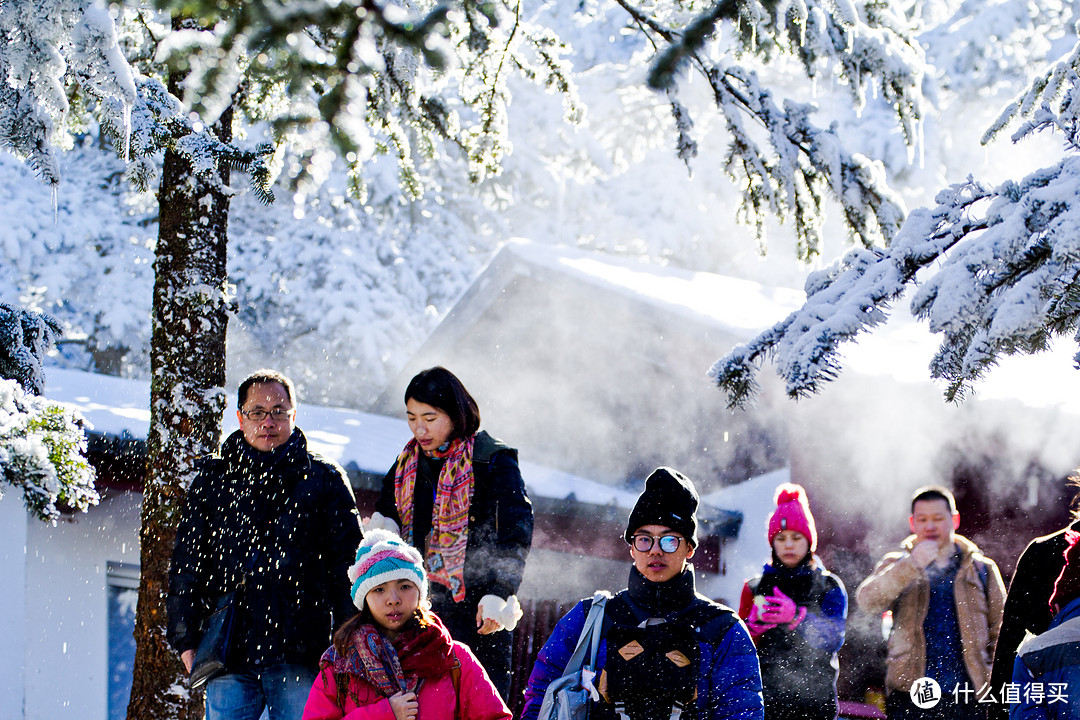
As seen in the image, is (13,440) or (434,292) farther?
(434,292)

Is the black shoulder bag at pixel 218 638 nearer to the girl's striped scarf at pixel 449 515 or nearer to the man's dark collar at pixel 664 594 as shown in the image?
the girl's striped scarf at pixel 449 515

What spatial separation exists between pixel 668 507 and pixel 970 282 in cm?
127

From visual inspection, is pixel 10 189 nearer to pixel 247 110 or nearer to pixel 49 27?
pixel 247 110

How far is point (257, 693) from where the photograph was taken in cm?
432

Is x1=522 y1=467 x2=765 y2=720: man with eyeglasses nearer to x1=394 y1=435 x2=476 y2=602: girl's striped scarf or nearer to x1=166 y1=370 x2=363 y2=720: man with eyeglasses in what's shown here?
x1=394 y1=435 x2=476 y2=602: girl's striped scarf

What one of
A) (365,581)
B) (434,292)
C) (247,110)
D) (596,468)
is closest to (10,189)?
(434,292)

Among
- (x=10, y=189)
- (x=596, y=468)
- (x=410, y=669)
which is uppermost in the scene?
(x=10, y=189)

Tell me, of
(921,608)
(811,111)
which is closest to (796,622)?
(921,608)

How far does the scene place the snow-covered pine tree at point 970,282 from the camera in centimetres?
319

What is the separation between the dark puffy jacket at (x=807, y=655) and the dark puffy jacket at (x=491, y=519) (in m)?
1.40

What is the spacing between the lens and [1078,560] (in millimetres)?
3740

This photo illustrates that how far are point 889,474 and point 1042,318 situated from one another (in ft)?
21.4

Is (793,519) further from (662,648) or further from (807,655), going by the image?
(662,648)

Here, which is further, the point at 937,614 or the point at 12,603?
the point at 12,603
